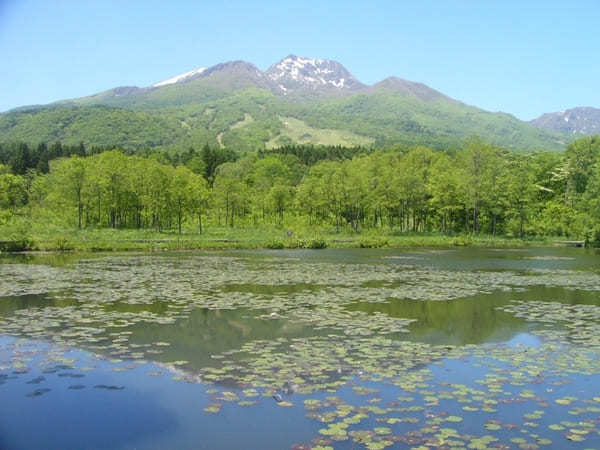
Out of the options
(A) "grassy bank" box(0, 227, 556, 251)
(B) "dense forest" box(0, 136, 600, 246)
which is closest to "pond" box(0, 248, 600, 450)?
(A) "grassy bank" box(0, 227, 556, 251)

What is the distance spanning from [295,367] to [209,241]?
39.0 m

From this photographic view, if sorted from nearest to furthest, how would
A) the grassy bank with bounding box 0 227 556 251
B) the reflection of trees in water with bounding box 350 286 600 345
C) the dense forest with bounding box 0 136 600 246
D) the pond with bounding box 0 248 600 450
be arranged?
the pond with bounding box 0 248 600 450
the reflection of trees in water with bounding box 350 286 600 345
the grassy bank with bounding box 0 227 556 251
the dense forest with bounding box 0 136 600 246

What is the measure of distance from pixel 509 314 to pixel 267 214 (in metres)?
62.2

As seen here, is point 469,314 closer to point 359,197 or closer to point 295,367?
point 295,367

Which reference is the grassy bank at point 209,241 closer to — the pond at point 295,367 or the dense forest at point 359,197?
the dense forest at point 359,197

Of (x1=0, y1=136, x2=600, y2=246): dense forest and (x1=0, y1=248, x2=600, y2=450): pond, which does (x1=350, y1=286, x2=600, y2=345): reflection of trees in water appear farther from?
(x1=0, y1=136, x2=600, y2=246): dense forest

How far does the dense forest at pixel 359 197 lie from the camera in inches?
2392

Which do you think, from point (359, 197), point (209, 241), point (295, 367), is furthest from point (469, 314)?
point (359, 197)

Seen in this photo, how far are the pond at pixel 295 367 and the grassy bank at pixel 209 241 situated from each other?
21.7 metres

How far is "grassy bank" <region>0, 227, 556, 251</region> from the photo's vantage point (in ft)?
139

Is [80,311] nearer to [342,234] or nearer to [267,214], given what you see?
[342,234]

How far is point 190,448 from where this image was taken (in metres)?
7.04

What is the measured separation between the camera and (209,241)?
4841cm

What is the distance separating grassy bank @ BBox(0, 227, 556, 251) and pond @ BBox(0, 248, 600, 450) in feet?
71.3
